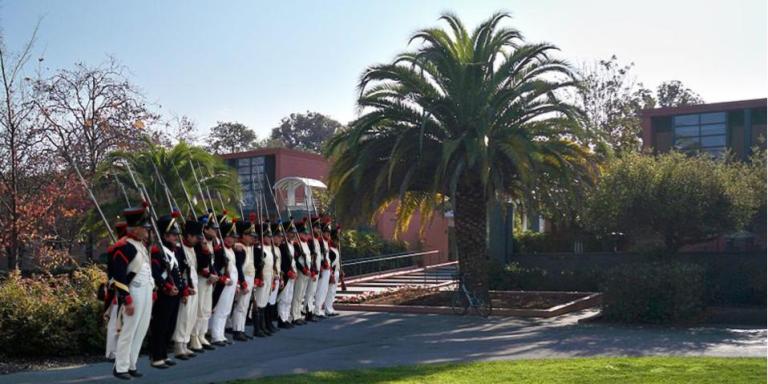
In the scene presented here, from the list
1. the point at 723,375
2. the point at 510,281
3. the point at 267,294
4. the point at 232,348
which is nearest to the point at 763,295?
the point at 510,281

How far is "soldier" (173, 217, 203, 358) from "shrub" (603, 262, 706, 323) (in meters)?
14.7

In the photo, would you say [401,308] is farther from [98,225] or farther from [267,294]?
[267,294]

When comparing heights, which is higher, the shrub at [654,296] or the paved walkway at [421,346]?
the shrub at [654,296]

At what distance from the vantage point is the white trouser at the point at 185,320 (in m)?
11.6

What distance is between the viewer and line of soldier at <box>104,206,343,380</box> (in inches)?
424

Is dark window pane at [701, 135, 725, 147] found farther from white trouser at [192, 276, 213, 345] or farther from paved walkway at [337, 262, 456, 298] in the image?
white trouser at [192, 276, 213, 345]

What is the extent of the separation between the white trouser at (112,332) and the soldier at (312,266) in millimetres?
4184

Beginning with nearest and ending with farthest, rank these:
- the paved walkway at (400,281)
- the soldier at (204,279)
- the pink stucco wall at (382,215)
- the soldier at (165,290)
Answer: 1. the soldier at (165,290)
2. the soldier at (204,279)
3. the paved walkway at (400,281)
4. the pink stucco wall at (382,215)

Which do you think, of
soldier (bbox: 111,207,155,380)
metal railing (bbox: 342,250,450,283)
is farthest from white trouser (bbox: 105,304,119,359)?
metal railing (bbox: 342,250,450,283)

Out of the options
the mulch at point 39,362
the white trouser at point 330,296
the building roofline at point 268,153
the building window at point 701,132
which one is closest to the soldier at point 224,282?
the white trouser at point 330,296

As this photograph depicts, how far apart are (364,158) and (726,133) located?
19251mm

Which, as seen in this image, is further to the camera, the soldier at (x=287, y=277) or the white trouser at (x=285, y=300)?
the white trouser at (x=285, y=300)

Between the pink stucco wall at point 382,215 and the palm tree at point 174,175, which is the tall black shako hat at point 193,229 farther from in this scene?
Result: the pink stucco wall at point 382,215

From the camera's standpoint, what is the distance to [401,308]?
89.6ft
